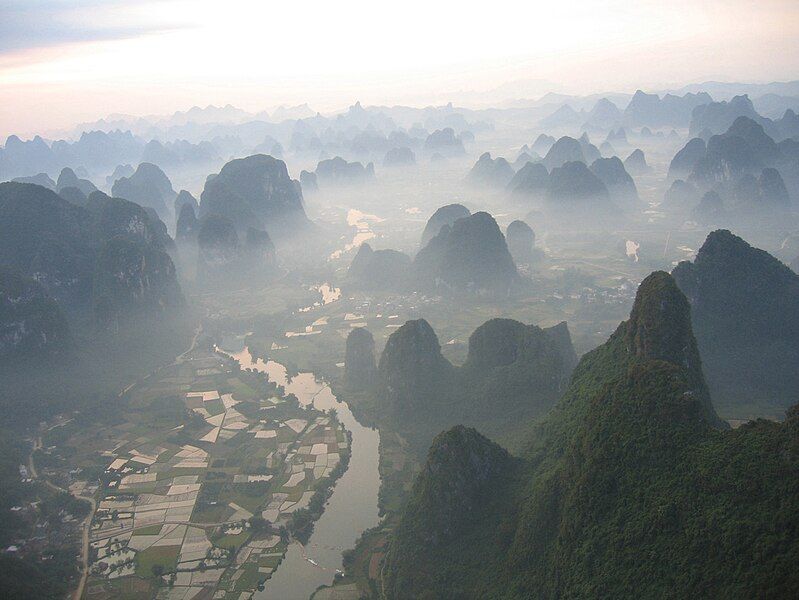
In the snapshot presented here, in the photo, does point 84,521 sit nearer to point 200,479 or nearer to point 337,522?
point 200,479

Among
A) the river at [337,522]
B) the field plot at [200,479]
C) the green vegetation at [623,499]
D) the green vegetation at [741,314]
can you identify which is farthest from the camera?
the green vegetation at [741,314]

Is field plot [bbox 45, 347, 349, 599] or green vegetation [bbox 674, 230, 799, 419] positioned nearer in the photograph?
field plot [bbox 45, 347, 349, 599]

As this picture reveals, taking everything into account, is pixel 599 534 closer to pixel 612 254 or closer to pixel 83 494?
pixel 83 494

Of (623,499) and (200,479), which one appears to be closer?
(623,499)

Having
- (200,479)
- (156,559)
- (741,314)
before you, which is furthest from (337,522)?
(741,314)

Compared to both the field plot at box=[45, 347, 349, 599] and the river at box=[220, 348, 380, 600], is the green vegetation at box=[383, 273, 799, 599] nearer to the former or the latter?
the river at box=[220, 348, 380, 600]

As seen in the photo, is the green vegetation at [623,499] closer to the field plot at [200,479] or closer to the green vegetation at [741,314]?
the field plot at [200,479]

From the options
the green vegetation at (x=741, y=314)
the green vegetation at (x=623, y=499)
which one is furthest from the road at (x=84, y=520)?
the green vegetation at (x=741, y=314)

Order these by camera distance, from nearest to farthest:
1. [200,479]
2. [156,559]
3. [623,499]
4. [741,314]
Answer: [623,499] → [156,559] → [200,479] → [741,314]

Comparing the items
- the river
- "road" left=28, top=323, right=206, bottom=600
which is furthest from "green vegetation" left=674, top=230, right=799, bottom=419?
"road" left=28, top=323, right=206, bottom=600
